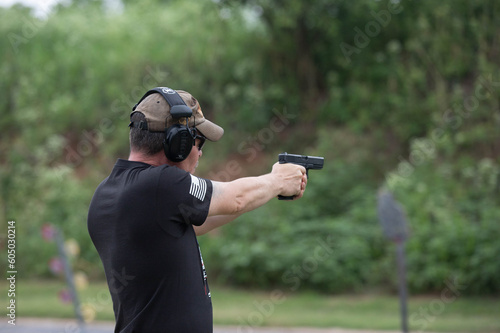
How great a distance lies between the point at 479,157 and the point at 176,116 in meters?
12.2

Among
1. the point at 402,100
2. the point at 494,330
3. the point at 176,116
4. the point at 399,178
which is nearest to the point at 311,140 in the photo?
the point at 402,100

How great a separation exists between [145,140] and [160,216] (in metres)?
0.37

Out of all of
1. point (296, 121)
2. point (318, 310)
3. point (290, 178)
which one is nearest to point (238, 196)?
point (290, 178)

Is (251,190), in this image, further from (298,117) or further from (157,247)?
(298,117)

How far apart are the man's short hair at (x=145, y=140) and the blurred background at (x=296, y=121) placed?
892 centimetres

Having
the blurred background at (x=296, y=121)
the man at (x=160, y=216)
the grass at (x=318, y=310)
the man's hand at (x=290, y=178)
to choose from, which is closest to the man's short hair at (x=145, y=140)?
the man at (x=160, y=216)

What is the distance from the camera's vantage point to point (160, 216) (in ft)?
8.63

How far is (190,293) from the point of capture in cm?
271

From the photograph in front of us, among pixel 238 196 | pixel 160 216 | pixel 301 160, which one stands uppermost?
pixel 301 160

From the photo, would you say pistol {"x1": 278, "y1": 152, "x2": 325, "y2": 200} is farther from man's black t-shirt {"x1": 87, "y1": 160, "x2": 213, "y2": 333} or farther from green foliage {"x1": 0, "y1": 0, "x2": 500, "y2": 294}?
green foliage {"x1": 0, "y1": 0, "x2": 500, "y2": 294}

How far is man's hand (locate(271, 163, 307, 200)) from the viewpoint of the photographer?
2.96 m

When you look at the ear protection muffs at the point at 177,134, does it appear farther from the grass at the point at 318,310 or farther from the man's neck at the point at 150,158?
the grass at the point at 318,310

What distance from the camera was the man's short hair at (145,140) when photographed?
9.20ft

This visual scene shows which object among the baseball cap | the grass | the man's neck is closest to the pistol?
the baseball cap
